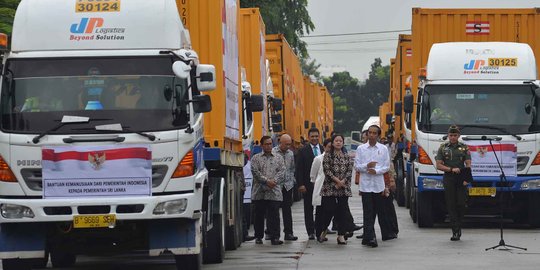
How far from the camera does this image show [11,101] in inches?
530

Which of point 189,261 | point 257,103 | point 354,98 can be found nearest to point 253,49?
point 257,103

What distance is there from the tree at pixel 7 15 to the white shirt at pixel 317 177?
4951mm

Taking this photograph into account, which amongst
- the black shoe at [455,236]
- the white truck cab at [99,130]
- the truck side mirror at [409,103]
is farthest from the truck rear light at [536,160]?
the white truck cab at [99,130]

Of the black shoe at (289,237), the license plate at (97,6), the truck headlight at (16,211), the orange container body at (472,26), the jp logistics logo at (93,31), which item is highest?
the orange container body at (472,26)

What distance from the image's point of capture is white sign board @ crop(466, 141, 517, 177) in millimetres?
21969

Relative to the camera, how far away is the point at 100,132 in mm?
13328

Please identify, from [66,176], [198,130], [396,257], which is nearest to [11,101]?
[66,176]

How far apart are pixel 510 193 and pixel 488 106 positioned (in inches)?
68.6

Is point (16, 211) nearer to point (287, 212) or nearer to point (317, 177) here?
point (317, 177)

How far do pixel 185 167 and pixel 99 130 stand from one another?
93 cm

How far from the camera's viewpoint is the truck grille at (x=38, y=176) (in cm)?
1331

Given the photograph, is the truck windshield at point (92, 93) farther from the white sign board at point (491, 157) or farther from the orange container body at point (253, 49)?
the orange container body at point (253, 49)

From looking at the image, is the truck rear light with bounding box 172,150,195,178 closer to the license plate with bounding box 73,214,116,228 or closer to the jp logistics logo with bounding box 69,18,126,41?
the license plate with bounding box 73,214,116,228

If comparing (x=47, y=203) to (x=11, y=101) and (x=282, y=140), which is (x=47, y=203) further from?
(x=282, y=140)
